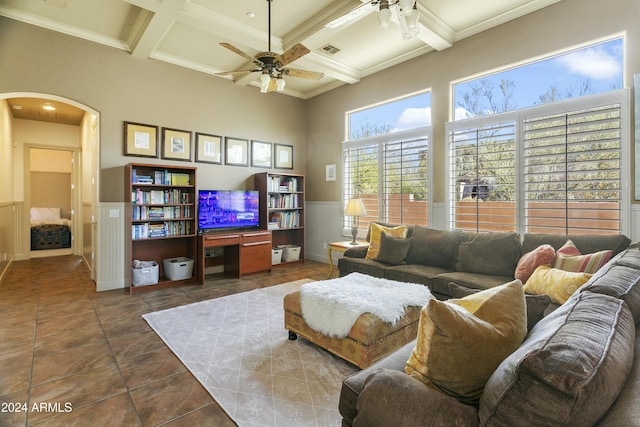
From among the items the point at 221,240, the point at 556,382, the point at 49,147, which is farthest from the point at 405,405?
the point at 49,147

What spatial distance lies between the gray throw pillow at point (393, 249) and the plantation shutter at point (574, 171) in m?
1.39

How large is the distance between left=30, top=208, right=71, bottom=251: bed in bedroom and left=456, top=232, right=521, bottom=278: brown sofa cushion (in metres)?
8.62

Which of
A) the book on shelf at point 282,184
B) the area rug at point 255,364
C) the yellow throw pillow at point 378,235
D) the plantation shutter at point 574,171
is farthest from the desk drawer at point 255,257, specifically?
the plantation shutter at point 574,171

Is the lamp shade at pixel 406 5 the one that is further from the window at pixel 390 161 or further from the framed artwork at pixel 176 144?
the framed artwork at pixel 176 144

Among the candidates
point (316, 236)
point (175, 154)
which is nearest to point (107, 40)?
point (175, 154)

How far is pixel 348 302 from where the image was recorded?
7.81ft

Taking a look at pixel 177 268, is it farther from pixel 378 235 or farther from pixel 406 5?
pixel 406 5

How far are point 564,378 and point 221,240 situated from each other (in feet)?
15.2

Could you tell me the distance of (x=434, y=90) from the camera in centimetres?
450

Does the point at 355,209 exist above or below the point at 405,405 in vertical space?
above

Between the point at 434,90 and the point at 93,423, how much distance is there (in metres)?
4.88

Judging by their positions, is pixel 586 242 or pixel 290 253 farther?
pixel 290 253

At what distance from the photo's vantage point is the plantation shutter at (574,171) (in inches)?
123

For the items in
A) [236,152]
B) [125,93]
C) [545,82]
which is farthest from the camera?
[236,152]
